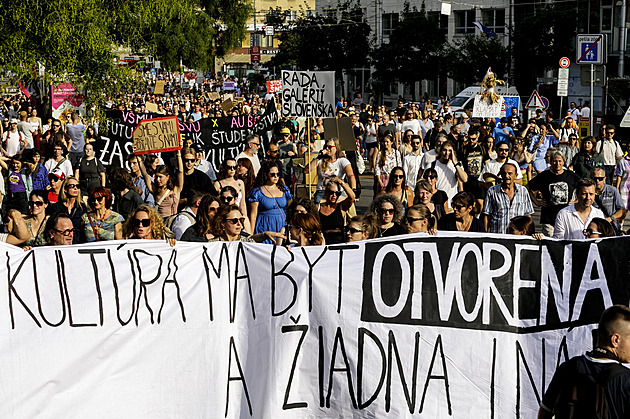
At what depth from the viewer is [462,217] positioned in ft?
27.1

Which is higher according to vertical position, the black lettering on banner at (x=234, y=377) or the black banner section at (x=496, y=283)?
the black banner section at (x=496, y=283)

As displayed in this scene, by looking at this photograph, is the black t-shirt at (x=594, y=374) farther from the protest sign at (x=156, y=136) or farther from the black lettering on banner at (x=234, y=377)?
the protest sign at (x=156, y=136)

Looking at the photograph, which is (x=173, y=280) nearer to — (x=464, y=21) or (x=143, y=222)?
(x=143, y=222)

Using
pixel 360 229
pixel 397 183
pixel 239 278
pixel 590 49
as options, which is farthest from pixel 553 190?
pixel 590 49

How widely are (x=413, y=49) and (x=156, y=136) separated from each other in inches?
1513

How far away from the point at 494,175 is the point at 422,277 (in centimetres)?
520

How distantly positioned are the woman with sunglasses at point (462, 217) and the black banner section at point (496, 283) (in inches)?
76.8

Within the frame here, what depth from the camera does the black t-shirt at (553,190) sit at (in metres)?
9.91

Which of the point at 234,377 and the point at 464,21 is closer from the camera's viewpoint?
the point at 234,377

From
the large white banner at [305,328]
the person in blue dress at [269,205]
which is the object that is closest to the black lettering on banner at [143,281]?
the large white banner at [305,328]

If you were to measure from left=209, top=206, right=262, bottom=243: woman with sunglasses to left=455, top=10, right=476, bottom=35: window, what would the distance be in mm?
46795

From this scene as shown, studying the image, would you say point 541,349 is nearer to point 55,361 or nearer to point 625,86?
point 55,361

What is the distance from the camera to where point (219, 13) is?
65375 millimetres

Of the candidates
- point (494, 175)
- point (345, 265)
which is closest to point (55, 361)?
point (345, 265)
